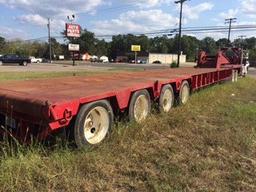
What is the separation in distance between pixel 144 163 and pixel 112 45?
13564 centimetres

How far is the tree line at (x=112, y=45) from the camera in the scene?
12162cm

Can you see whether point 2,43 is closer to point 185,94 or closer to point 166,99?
point 185,94

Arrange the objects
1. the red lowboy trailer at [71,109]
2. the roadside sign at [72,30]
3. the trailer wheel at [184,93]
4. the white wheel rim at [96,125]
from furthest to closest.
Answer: the roadside sign at [72,30]
the trailer wheel at [184,93]
the white wheel rim at [96,125]
the red lowboy trailer at [71,109]

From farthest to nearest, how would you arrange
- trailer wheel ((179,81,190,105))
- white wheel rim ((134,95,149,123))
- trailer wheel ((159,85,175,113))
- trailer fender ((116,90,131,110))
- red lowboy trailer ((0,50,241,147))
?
trailer wheel ((179,81,190,105)) → trailer wheel ((159,85,175,113)) → white wheel rim ((134,95,149,123)) → trailer fender ((116,90,131,110)) → red lowboy trailer ((0,50,241,147))

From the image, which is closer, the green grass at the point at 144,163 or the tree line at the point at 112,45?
the green grass at the point at 144,163

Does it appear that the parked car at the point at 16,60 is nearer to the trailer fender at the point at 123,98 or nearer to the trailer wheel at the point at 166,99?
the trailer wheel at the point at 166,99

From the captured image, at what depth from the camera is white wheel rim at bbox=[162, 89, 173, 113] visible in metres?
Answer: 8.19

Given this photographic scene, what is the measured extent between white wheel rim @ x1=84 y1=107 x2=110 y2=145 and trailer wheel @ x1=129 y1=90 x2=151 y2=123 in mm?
933

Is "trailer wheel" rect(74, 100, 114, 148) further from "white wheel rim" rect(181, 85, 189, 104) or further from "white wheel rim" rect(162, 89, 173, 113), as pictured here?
"white wheel rim" rect(181, 85, 189, 104)

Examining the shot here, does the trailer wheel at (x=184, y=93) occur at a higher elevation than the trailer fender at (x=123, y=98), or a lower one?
lower

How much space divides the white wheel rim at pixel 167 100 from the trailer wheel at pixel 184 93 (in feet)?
2.88

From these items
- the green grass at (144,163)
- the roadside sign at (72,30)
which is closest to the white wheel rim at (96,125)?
the green grass at (144,163)

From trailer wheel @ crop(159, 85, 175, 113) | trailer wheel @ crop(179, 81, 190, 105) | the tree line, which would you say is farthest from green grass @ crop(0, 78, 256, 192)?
the tree line

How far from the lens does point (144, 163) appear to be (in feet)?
16.0
